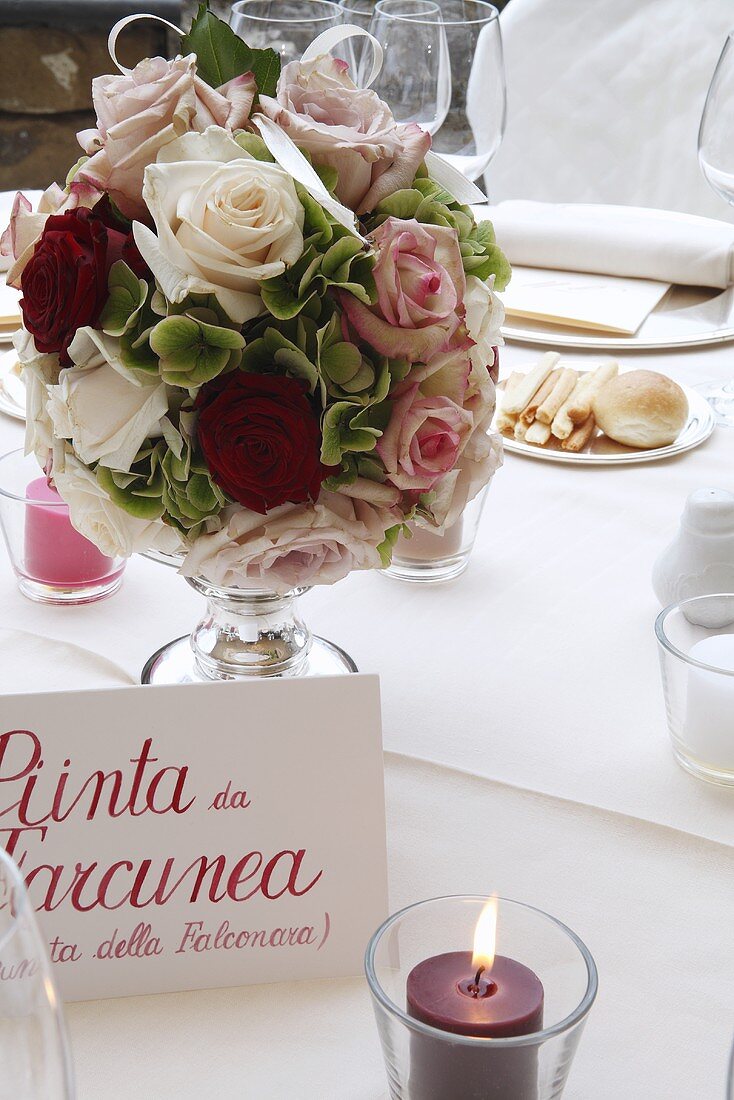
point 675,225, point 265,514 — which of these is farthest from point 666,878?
point 675,225

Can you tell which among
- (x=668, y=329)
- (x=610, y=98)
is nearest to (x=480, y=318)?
(x=668, y=329)

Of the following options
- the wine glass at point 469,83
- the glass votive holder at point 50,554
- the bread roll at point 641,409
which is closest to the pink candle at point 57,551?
Answer: the glass votive holder at point 50,554

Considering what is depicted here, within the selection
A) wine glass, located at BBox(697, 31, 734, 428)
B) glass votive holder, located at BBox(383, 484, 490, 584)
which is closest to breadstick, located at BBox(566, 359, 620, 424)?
wine glass, located at BBox(697, 31, 734, 428)

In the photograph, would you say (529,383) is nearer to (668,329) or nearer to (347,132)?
(668,329)

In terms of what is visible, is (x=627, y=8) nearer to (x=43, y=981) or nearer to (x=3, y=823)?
(x=3, y=823)

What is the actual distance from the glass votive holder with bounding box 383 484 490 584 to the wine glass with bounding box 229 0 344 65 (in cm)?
63

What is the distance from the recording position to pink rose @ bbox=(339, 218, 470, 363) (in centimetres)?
56

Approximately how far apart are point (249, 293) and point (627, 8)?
1.83m

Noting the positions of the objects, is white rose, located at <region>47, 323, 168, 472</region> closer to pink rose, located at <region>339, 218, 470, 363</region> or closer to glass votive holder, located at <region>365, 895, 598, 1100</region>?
pink rose, located at <region>339, 218, 470, 363</region>

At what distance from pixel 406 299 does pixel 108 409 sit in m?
0.15

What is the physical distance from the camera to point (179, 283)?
54cm

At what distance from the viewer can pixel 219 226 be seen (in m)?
0.53

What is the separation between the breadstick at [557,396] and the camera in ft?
3.58

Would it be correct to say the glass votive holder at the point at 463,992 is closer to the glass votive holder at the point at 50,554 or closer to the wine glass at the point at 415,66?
the glass votive holder at the point at 50,554
